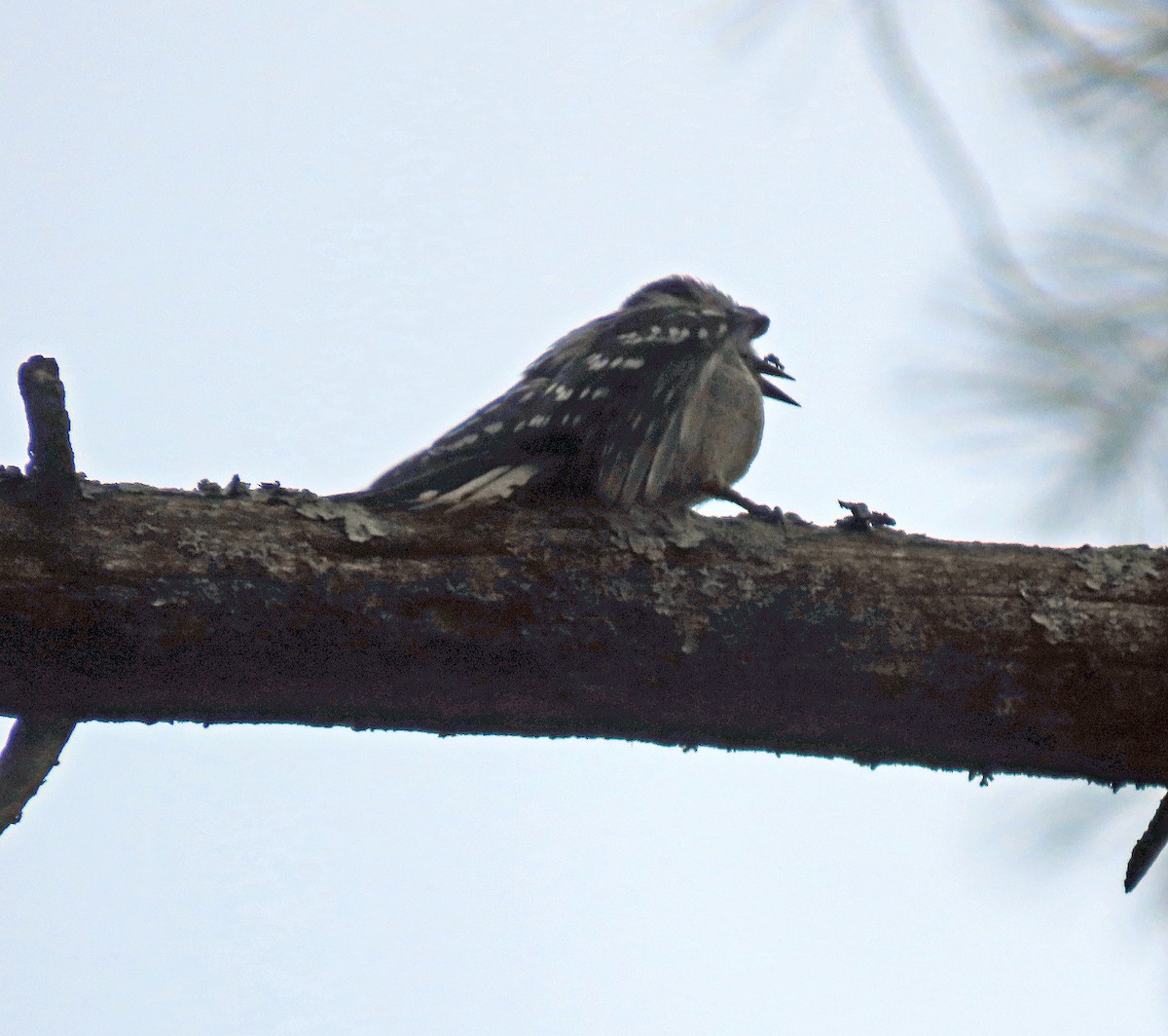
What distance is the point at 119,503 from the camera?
207 centimetres

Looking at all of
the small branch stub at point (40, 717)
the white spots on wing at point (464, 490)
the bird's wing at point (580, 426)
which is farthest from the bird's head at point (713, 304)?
the small branch stub at point (40, 717)

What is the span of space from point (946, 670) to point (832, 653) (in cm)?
20

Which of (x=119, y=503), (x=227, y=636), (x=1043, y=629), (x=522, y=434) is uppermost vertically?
(x=522, y=434)

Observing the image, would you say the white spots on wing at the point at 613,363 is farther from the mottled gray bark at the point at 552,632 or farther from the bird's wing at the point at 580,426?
the mottled gray bark at the point at 552,632

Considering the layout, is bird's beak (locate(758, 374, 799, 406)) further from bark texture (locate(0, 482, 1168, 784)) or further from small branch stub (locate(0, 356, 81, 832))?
small branch stub (locate(0, 356, 81, 832))

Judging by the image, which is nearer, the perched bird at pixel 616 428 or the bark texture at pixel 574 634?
the bark texture at pixel 574 634

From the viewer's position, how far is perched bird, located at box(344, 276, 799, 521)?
2559 millimetres

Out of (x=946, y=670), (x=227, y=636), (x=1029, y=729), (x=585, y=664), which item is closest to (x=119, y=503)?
(x=227, y=636)

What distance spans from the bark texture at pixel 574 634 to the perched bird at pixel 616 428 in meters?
0.23

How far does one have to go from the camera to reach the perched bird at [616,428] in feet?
8.39

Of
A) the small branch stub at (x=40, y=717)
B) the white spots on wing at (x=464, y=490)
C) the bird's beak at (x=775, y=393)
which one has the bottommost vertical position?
the small branch stub at (x=40, y=717)

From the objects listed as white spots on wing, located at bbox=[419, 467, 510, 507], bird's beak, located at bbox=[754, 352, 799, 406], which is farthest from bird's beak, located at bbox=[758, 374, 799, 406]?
white spots on wing, located at bbox=[419, 467, 510, 507]

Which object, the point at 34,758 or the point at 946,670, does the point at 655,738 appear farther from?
the point at 34,758

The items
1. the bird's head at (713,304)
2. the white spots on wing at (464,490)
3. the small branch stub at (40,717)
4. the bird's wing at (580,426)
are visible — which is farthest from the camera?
the bird's head at (713,304)
